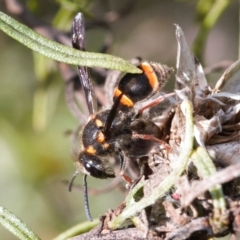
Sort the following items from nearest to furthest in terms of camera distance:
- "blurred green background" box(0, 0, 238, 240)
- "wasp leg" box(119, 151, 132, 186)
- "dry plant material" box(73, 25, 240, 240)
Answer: "dry plant material" box(73, 25, 240, 240), "wasp leg" box(119, 151, 132, 186), "blurred green background" box(0, 0, 238, 240)

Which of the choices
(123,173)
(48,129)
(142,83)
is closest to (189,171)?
(123,173)

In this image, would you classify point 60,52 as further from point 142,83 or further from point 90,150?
point 90,150

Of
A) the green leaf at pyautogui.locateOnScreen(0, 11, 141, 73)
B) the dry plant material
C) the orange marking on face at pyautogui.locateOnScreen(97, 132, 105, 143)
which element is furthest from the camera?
the orange marking on face at pyautogui.locateOnScreen(97, 132, 105, 143)

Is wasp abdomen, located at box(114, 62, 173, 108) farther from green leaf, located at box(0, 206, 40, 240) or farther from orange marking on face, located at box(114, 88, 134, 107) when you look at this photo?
green leaf, located at box(0, 206, 40, 240)

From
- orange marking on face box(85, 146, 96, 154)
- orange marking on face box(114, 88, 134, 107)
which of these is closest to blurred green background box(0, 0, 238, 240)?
orange marking on face box(85, 146, 96, 154)

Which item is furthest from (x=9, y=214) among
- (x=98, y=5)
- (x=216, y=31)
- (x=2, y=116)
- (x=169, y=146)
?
(x=216, y=31)

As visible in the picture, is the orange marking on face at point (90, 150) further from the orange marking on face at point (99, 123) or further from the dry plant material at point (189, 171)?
the dry plant material at point (189, 171)
